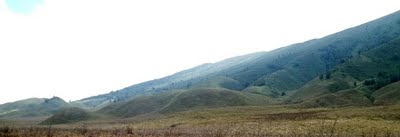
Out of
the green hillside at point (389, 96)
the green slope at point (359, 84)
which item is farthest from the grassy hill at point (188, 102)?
the green hillside at point (389, 96)

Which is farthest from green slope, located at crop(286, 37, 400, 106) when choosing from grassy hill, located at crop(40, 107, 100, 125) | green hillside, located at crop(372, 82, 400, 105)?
grassy hill, located at crop(40, 107, 100, 125)

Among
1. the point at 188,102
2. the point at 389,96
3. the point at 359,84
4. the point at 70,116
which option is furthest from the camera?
the point at 359,84

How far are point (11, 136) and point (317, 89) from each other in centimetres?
A: 14339

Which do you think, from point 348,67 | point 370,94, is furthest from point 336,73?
point 370,94

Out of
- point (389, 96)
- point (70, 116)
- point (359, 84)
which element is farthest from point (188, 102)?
point (389, 96)

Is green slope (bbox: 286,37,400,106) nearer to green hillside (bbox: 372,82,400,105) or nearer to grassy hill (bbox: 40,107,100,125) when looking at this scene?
green hillside (bbox: 372,82,400,105)

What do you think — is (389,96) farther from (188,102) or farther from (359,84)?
(188,102)

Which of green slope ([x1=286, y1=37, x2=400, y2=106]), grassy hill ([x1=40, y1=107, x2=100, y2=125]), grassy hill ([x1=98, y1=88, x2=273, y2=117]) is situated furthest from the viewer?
grassy hill ([x1=98, y1=88, x2=273, y2=117])

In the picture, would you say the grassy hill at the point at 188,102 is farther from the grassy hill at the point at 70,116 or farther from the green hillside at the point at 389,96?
the green hillside at the point at 389,96

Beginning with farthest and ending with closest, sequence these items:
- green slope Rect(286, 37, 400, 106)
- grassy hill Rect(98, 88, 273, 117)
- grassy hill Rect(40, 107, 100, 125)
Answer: grassy hill Rect(98, 88, 273, 117) → grassy hill Rect(40, 107, 100, 125) → green slope Rect(286, 37, 400, 106)

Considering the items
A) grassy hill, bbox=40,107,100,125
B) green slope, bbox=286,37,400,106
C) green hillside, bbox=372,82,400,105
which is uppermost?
grassy hill, bbox=40,107,100,125

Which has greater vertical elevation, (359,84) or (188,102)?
(188,102)

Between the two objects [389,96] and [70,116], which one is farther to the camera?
[70,116]

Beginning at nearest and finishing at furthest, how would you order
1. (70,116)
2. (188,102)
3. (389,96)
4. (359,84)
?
(389,96) < (70,116) < (188,102) < (359,84)
